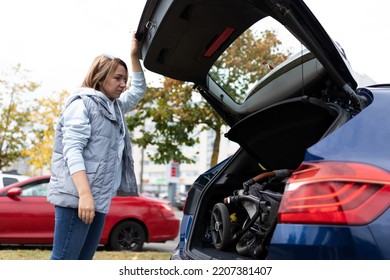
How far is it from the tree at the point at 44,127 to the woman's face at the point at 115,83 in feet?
76.0

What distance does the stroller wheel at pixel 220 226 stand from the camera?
300cm

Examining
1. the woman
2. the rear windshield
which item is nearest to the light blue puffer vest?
the woman

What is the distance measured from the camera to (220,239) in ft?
10.1

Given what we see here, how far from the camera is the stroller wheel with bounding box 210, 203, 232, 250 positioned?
3.00m

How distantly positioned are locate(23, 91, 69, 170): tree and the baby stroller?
909 inches

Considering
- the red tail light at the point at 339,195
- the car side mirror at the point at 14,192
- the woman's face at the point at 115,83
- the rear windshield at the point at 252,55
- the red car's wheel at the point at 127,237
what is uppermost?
the rear windshield at the point at 252,55

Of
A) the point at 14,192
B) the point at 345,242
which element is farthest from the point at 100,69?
the point at 14,192

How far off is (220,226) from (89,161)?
0.94 m

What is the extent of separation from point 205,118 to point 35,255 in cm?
672

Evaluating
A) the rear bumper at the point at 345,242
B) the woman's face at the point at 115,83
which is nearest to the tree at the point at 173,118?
the woman's face at the point at 115,83

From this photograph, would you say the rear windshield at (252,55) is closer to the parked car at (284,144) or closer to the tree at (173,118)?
the parked car at (284,144)

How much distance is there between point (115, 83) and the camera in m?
2.83

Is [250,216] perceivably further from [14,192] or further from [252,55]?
[14,192]
